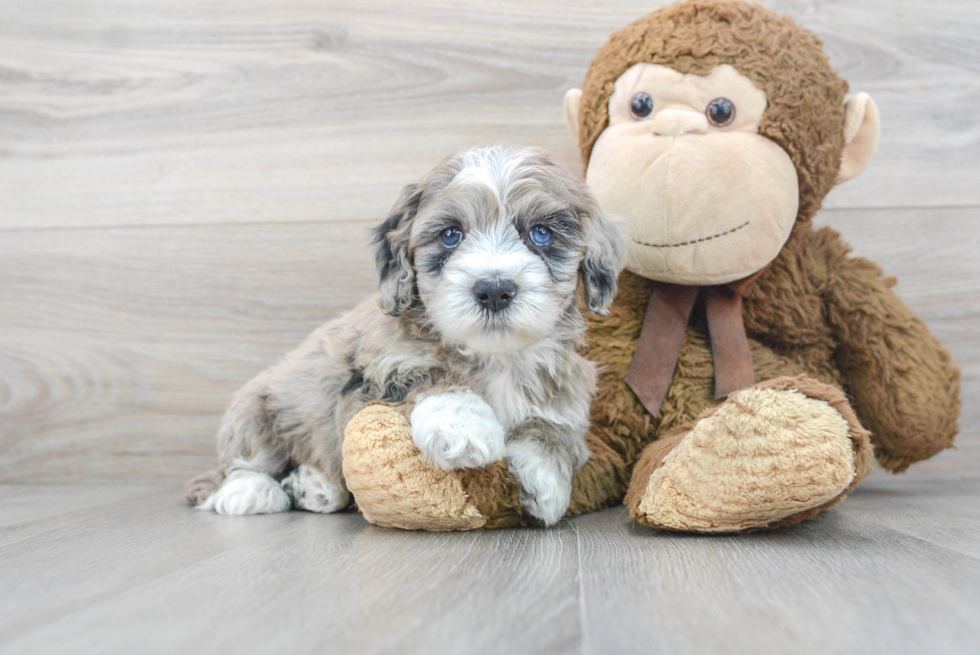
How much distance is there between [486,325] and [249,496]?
0.86 metres

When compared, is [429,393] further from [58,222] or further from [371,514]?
[58,222]

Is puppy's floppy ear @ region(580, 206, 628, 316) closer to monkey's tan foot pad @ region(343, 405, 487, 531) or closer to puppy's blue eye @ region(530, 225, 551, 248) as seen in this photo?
puppy's blue eye @ region(530, 225, 551, 248)

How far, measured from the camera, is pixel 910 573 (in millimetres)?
1226

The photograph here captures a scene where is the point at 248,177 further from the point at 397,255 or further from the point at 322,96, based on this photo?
the point at 397,255

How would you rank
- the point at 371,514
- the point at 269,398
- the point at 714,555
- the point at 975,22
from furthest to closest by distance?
the point at 975,22
the point at 269,398
the point at 371,514
the point at 714,555

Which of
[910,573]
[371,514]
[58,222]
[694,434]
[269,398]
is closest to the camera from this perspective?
[910,573]

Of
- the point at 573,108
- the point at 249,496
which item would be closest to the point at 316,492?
the point at 249,496

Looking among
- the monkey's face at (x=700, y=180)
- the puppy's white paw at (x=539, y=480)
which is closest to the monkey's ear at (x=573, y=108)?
the monkey's face at (x=700, y=180)

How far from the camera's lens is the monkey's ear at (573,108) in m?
2.15

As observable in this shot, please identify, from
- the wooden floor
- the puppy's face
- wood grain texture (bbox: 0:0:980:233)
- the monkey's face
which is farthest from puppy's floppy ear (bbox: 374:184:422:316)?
wood grain texture (bbox: 0:0:980:233)

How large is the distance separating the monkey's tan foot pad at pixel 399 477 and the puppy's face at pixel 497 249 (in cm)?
23

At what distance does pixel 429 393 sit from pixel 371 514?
0.93 feet

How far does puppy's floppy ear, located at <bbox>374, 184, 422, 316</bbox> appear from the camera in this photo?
64.9 inches

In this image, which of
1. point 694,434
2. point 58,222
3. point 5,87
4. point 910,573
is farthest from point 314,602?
point 5,87
